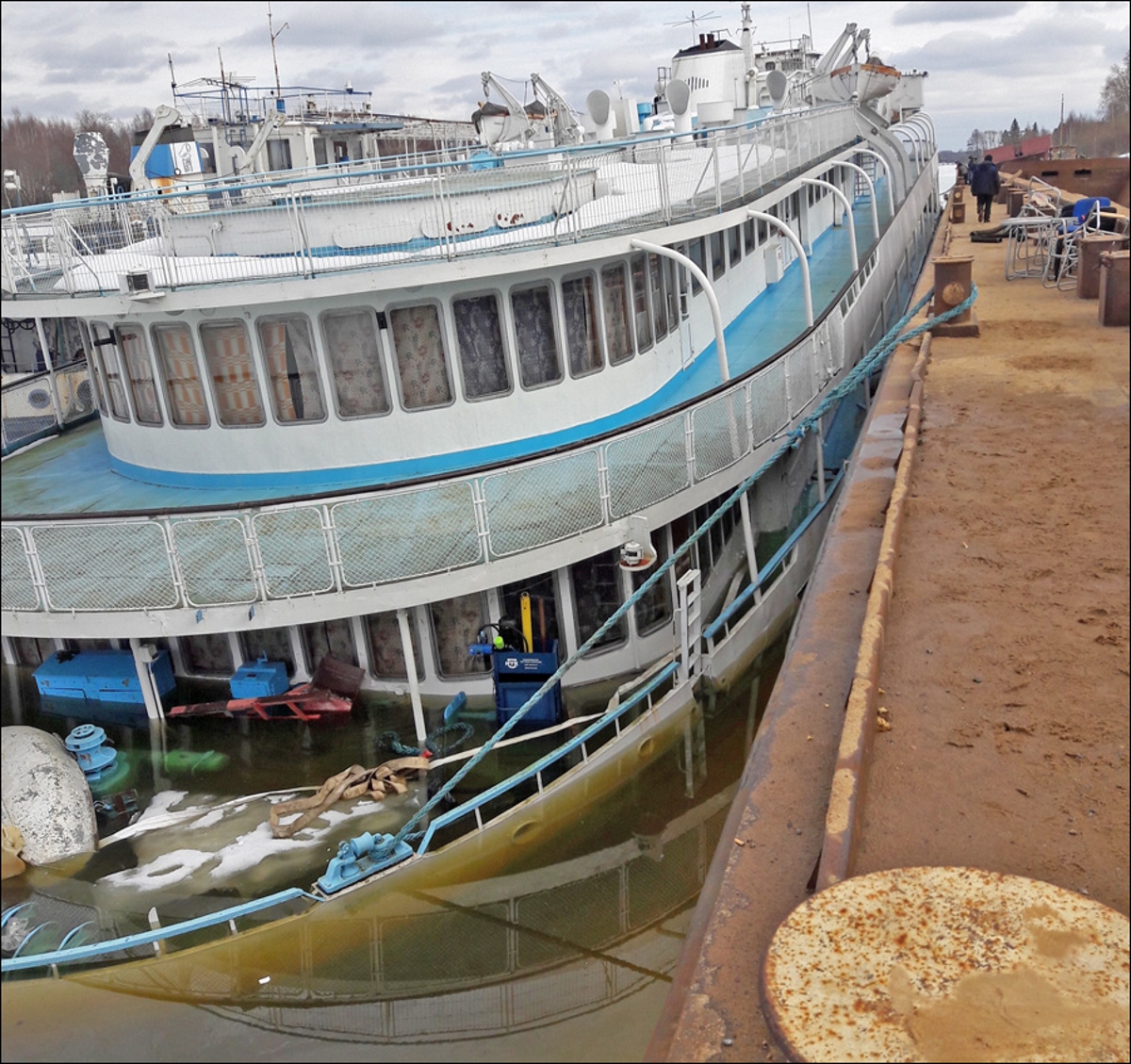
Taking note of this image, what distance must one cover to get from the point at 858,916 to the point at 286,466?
8.44 m

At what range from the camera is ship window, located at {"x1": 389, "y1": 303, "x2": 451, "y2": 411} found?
10.3 meters

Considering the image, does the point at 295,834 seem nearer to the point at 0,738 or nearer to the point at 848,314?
the point at 0,738

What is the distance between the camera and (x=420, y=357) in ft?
34.1

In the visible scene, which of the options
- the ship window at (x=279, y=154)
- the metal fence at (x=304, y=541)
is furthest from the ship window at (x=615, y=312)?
the ship window at (x=279, y=154)

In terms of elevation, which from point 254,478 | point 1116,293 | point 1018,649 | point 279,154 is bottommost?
point 254,478

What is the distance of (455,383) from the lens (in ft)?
34.5

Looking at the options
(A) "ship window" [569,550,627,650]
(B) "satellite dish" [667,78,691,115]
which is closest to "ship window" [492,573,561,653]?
(A) "ship window" [569,550,627,650]

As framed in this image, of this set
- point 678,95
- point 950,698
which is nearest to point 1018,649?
point 950,698

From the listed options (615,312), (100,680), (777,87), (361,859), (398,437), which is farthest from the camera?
(777,87)

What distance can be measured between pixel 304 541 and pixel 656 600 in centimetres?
380

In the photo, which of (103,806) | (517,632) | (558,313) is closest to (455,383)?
(558,313)

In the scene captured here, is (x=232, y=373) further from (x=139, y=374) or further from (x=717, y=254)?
(x=717, y=254)

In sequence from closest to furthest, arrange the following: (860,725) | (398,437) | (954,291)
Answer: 1. (860,725)
2. (398,437)
3. (954,291)

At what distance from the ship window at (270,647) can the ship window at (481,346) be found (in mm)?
2955
